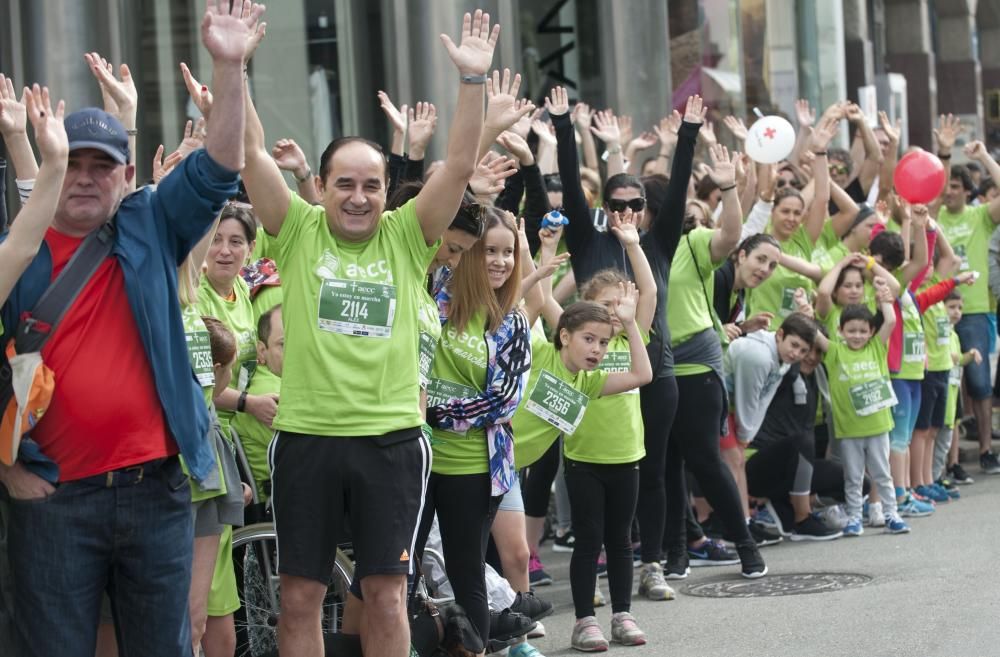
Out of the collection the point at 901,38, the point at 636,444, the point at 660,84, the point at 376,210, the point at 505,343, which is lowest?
the point at 636,444

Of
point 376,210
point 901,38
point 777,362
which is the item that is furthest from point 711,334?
point 901,38

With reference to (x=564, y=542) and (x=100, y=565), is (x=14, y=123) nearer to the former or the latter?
(x=100, y=565)

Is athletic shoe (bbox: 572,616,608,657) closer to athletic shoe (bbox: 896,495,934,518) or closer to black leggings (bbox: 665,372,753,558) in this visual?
black leggings (bbox: 665,372,753,558)

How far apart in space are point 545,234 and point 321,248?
2772 mm

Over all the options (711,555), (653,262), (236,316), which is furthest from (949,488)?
(236,316)

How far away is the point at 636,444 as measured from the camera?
765 cm

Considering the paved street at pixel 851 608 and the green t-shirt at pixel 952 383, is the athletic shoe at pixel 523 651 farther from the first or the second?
the green t-shirt at pixel 952 383

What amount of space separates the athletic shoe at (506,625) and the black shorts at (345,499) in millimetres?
1457

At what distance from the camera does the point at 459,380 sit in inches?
255

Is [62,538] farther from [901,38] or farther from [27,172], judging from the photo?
[901,38]

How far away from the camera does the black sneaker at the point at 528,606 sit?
22.6 ft

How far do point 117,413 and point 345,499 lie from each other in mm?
1178

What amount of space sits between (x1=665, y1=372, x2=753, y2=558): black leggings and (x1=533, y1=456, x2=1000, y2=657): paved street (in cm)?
28

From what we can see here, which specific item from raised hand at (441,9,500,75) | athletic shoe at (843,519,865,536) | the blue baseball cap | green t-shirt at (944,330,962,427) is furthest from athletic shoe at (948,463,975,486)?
the blue baseball cap
